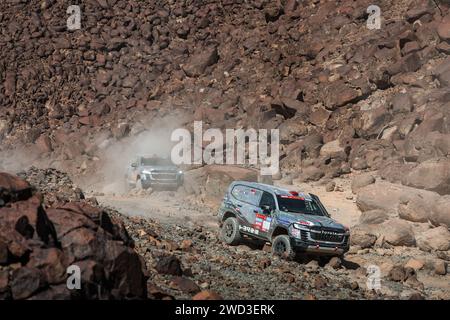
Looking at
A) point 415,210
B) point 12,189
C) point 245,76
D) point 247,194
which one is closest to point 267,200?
point 247,194

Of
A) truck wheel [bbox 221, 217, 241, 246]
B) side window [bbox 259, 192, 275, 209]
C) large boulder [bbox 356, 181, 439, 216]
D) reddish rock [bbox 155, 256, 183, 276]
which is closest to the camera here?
reddish rock [bbox 155, 256, 183, 276]

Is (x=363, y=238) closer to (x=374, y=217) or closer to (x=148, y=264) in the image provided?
(x=374, y=217)

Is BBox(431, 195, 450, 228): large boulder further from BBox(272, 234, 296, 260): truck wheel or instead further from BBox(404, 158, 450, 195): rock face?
BBox(272, 234, 296, 260): truck wheel

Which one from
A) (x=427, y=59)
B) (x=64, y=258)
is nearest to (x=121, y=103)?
(x=427, y=59)

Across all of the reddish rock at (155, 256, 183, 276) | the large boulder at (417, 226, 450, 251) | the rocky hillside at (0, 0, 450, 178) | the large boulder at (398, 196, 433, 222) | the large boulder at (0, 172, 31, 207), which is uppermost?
the rocky hillside at (0, 0, 450, 178)

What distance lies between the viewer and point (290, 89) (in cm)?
3622

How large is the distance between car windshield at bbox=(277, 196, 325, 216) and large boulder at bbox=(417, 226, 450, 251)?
450 cm

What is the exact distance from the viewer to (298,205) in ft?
53.1

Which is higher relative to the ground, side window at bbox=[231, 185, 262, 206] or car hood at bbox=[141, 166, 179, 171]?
side window at bbox=[231, 185, 262, 206]

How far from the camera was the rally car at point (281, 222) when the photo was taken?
14914 mm

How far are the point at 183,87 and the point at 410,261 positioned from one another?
87.4 feet

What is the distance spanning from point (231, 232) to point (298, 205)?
2069 mm

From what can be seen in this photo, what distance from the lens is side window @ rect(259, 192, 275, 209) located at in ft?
52.7

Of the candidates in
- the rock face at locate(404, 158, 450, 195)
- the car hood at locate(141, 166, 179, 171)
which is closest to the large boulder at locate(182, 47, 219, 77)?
the car hood at locate(141, 166, 179, 171)
